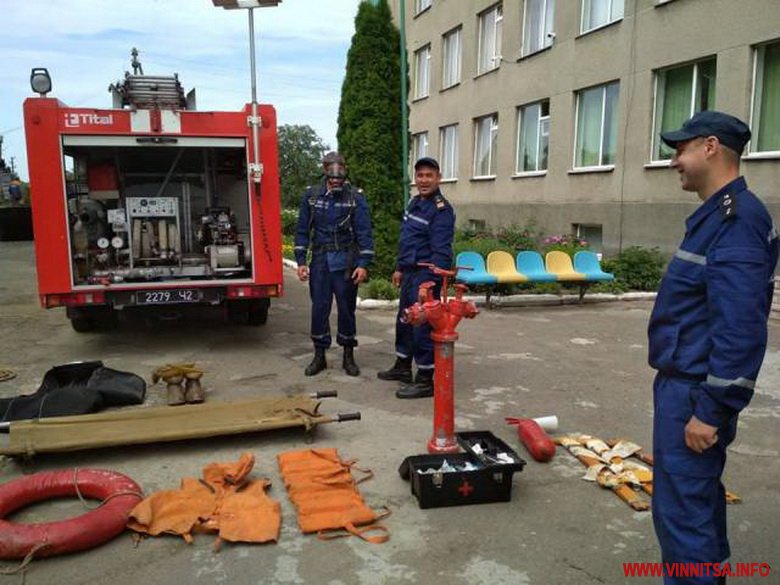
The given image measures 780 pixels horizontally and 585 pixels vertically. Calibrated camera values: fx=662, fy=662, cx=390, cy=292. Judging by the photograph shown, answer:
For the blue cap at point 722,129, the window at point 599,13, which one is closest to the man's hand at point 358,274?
the blue cap at point 722,129

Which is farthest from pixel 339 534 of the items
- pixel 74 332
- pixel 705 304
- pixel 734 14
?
pixel 734 14

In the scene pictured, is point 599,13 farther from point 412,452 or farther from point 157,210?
point 412,452

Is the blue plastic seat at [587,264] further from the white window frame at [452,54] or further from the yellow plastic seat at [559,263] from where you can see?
the white window frame at [452,54]

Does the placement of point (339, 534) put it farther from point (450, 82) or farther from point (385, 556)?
point (450, 82)

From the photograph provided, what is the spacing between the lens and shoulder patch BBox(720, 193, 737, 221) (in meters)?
2.16

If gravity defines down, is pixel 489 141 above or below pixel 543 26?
below

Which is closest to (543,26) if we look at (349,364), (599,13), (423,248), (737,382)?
(599,13)

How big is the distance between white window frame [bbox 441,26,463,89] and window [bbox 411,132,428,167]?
218 cm

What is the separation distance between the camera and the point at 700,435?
2148 millimetres

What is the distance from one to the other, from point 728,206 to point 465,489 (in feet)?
6.60

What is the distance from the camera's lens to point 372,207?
→ 38.3ft

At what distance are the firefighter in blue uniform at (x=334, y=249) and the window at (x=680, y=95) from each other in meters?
7.51

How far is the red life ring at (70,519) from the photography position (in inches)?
116

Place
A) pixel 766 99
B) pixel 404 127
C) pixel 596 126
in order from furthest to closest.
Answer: pixel 596 126 < pixel 404 127 < pixel 766 99
